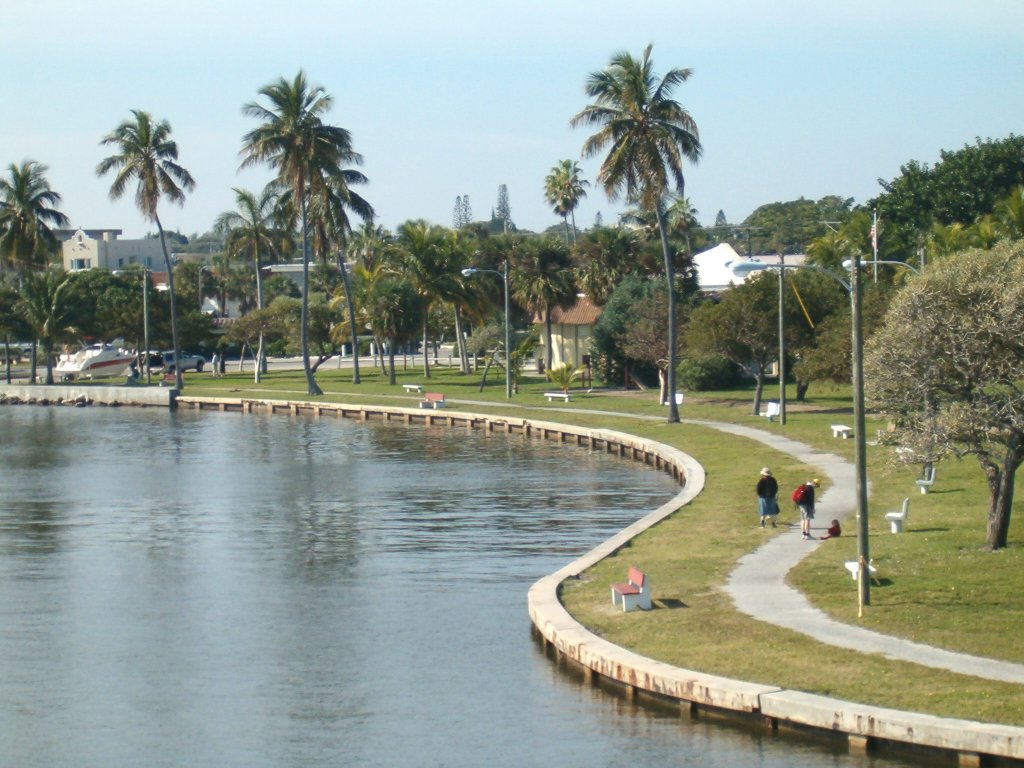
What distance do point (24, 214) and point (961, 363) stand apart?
8076 cm

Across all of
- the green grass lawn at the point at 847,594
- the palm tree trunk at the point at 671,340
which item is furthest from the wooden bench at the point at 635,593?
the palm tree trunk at the point at 671,340

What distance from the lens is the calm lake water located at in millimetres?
18156

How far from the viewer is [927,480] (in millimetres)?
35594

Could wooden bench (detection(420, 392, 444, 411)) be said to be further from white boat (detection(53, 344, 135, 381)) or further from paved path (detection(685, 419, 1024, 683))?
white boat (detection(53, 344, 135, 381))

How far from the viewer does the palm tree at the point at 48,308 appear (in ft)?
314

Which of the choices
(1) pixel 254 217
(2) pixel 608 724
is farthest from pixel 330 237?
(2) pixel 608 724

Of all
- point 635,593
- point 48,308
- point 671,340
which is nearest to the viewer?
point 635,593

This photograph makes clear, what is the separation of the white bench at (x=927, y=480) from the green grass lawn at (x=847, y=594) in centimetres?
27

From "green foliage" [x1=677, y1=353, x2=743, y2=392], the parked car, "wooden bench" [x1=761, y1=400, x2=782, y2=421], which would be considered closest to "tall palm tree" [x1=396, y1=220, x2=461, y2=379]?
"green foliage" [x1=677, y1=353, x2=743, y2=392]

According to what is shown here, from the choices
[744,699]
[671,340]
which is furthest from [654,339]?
[744,699]

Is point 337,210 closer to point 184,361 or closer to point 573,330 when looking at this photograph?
point 573,330

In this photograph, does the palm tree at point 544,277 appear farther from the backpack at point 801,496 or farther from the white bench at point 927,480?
the backpack at point 801,496

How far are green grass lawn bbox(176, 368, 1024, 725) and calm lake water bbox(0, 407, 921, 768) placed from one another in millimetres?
1260

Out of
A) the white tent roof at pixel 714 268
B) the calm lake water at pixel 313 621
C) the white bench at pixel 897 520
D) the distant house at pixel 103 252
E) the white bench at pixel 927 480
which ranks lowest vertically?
the calm lake water at pixel 313 621
